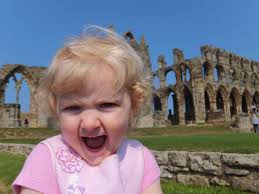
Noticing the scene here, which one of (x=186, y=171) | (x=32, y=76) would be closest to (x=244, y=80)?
(x=32, y=76)

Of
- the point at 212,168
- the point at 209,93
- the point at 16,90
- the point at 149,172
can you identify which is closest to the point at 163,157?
the point at 212,168

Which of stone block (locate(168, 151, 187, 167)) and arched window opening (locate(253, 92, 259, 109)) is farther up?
arched window opening (locate(253, 92, 259, 109))

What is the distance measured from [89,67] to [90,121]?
273mm

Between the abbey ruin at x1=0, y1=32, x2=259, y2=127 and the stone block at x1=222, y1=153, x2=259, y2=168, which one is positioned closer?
the stone block at x1=222, y1=153, x2=259, y2=168

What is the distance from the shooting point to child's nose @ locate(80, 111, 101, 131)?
4.83ft

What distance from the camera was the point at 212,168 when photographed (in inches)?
180

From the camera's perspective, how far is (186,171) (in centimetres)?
504

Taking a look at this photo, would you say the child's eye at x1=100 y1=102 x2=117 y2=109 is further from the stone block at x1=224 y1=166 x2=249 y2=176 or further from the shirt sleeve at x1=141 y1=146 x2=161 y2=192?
the stone block at x1=224 y1=166 x2=249 y2=176

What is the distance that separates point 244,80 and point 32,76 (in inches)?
1261

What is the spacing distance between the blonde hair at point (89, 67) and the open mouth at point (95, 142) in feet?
0.85

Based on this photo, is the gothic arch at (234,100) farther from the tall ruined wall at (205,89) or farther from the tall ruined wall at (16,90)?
the tall ruined wall at (16,90)

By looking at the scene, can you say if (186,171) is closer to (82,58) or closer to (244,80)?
(82,58)

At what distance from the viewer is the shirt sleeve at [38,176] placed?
1404mm

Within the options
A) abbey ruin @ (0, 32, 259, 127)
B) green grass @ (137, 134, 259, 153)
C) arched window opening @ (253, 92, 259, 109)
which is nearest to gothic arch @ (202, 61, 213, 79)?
abbey ruin @ (0, 32, 259, 127)
